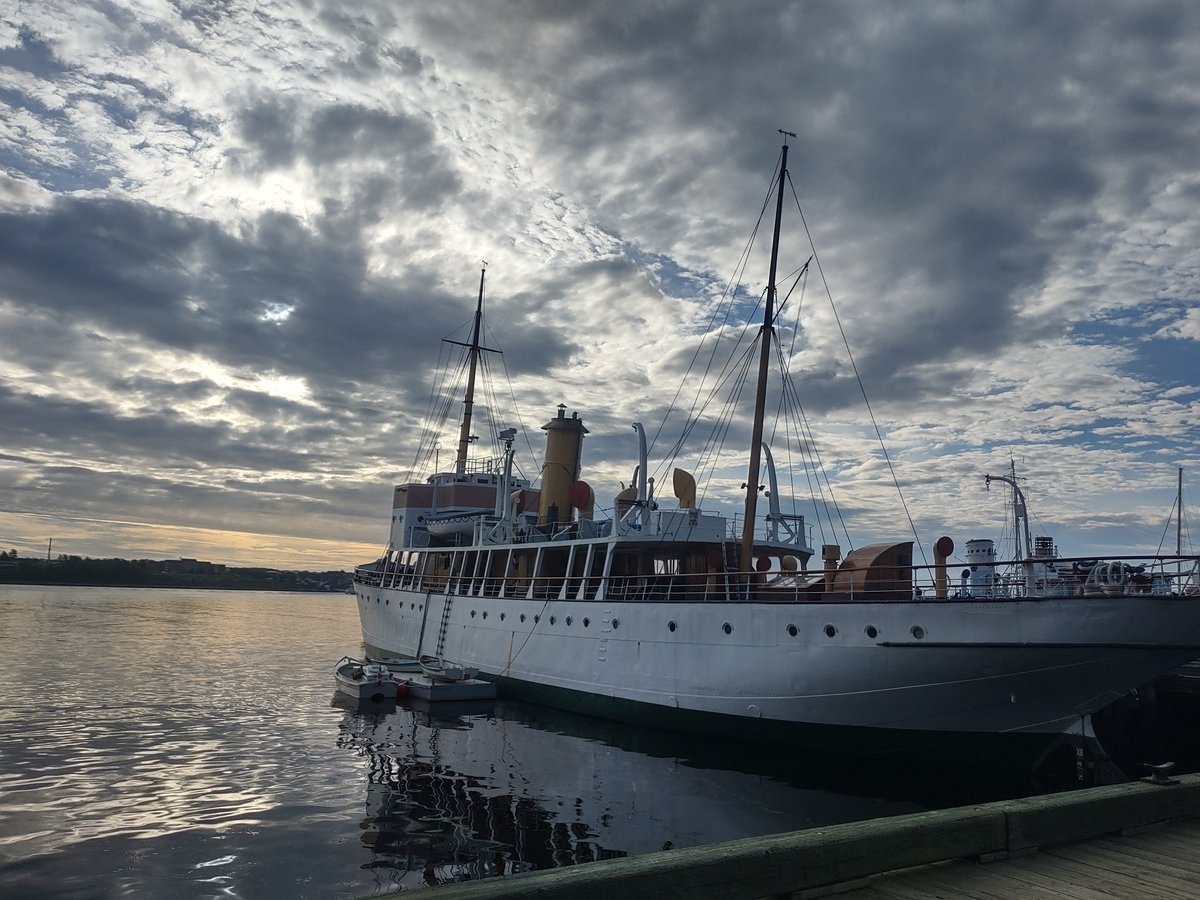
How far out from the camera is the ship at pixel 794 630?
1534cm

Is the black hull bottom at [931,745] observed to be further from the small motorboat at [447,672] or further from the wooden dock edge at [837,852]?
the small motorboat at [447,672]

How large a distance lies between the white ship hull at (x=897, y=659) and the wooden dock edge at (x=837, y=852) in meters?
9.13

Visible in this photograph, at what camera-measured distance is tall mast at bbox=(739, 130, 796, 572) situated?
70.2ft

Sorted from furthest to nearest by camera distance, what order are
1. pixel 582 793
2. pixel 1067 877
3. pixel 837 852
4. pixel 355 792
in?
pixel 582 793 < pixel 355 792 < pixel 1067 877 < pixel 837 852

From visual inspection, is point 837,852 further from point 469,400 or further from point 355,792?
point 469,400

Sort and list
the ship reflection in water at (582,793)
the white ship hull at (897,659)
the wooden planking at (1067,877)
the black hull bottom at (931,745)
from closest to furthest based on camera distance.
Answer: the wooden planking at (1067,877), the ship reflection in water at (582,793), the white ship hull at (897,659), the black hull bottom at (931,745)

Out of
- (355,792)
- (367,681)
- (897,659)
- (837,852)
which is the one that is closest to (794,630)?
(897,659)

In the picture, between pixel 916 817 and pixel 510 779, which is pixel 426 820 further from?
pixel 916 817

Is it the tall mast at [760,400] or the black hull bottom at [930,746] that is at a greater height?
the tall mast at [760,400]

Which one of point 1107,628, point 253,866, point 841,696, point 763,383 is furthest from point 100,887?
point 763,383

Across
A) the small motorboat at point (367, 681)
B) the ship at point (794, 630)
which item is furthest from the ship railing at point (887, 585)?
the small motorboat at point (367, 681)

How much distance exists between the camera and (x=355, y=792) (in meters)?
15.3

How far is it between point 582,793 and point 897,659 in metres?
7.13

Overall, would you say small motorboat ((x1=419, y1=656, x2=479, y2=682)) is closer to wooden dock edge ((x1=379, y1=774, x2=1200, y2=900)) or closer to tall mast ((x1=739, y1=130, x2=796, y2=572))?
tall mast ((x1=739, y1=130, x2=796, y2=572))
